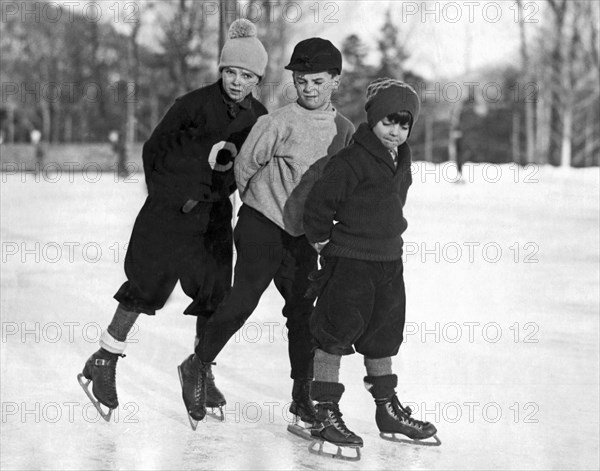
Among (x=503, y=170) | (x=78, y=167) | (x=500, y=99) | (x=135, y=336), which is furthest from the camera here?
(x=500, y=99)

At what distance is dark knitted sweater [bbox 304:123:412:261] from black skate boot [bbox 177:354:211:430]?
0.75 m

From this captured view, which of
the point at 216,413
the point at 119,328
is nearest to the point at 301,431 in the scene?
the point at 216,413

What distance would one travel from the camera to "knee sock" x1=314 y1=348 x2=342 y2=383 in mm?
3676

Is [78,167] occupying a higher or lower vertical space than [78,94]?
lower

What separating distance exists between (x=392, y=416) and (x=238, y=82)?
1.32 meters

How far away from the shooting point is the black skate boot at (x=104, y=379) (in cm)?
411

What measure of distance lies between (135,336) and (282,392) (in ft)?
4.67

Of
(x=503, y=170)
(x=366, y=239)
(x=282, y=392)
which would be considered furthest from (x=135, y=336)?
(x=503, y=170)

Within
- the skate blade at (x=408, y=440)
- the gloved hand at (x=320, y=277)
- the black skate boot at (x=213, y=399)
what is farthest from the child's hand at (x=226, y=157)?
the skate blade at (x=408, y=440)

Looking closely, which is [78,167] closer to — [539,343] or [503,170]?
[503,170]

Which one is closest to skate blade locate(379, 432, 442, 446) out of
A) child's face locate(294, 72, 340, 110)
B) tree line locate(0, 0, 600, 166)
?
child's face locate(294, 72, 340, 110)

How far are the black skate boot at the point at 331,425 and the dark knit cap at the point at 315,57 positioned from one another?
3.59 ft

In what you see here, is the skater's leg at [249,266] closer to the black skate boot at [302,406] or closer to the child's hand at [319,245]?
the child's hand at [319,245]

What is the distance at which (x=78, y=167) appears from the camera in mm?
37219
